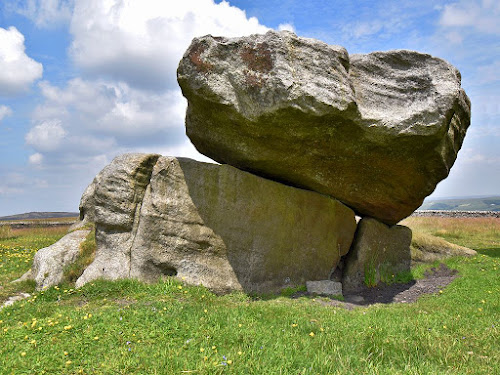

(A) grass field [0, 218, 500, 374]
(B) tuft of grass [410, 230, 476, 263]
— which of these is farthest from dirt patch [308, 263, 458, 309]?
(A) grass field [0, 218, 500, 374]

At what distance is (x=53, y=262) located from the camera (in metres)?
9.85

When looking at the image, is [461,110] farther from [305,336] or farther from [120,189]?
[120,189]

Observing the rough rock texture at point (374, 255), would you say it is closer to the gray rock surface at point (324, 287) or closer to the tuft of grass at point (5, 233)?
the gray rock surface at point (324, 287)

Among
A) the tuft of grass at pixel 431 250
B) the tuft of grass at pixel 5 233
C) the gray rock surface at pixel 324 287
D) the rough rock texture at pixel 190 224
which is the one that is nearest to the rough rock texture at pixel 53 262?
the rough rock texture at pixel 190 224

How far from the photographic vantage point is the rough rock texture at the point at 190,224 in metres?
9.27

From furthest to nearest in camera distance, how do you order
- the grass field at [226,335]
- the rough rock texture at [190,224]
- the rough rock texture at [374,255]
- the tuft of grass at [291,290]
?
the rough rock texture at [374,255]
the tuft of grass at [291,290]
the rough rock texture at [190,224]
the grass field at [226,335]

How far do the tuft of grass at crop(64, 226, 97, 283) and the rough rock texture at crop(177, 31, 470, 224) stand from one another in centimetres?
399

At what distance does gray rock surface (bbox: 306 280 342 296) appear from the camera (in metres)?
10.2

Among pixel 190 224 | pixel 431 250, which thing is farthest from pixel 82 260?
pixel 431 250

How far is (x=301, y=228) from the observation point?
10531 millimetres

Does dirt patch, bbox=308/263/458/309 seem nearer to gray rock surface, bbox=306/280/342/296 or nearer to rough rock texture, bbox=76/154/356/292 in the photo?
gray rock surface, bbox=306/280/342/296

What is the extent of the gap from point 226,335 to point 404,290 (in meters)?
7.37

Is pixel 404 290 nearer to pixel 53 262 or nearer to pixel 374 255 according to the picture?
pixel 374 255

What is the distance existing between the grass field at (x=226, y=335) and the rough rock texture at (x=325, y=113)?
350cm
